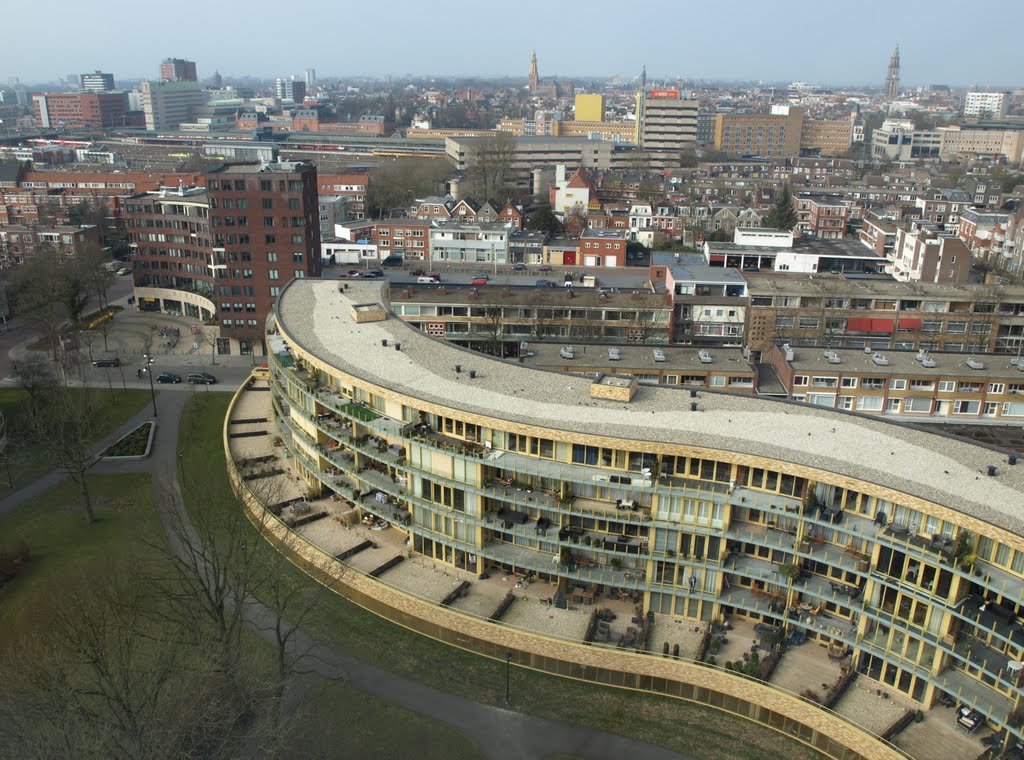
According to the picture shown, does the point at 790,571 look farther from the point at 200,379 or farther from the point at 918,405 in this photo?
the point at 200,379

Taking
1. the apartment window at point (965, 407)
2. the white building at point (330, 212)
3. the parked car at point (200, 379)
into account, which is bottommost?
the parked car at point (200, 379)

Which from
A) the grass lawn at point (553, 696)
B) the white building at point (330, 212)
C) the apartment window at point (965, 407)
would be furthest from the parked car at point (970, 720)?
the white building at point (330, 212)

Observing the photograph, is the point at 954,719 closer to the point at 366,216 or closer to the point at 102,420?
the point at 102,420

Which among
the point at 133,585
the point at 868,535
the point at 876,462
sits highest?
the point at 876,462

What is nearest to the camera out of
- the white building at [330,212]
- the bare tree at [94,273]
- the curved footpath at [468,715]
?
the curved footpath at [468,715]

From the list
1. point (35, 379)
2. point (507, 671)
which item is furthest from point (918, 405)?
point (35, 379)

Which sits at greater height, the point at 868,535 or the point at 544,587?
the point at 868,535

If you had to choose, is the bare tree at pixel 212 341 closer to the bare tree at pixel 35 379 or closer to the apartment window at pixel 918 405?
the bare tree at pixel 35 379

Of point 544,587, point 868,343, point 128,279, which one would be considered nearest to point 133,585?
point 544,587
